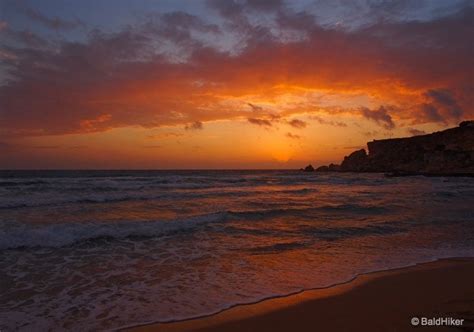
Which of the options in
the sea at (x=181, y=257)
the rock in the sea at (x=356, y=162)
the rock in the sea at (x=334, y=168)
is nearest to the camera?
the sea at (x=181, y=257)

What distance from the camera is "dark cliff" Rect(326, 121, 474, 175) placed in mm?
70438

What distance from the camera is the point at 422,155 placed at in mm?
86750

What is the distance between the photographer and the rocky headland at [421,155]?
69.9 metres

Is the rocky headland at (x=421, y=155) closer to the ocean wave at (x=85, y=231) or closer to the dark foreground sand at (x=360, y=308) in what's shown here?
the ocean wave at (x=85, y=231)

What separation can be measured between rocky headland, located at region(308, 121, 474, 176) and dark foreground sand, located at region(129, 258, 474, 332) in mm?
58318

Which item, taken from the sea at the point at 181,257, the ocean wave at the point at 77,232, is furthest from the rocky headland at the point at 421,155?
the ocean wave at the point at 77,232

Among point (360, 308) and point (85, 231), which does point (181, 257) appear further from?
point (360, 308)

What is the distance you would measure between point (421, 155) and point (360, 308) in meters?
92.8

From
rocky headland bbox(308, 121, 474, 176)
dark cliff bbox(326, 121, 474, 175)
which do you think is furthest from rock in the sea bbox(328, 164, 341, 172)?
dark cliff bbox(326, 121, 474, 175)

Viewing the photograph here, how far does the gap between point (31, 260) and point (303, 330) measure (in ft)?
21.4

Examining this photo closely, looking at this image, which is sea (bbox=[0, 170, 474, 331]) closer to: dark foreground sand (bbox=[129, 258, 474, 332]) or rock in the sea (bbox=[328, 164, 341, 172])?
dark foreground sand (bbox=[129, 258, 474, 332])

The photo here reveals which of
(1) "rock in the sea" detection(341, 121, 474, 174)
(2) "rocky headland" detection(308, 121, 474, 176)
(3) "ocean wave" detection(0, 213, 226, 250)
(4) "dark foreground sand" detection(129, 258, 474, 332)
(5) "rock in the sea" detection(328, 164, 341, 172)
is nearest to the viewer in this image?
(4) "dark foreground sand" detection(129, 258, 474, 332)

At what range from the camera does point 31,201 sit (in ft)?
63.3

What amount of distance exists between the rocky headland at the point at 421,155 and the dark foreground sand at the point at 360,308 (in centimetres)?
5832
